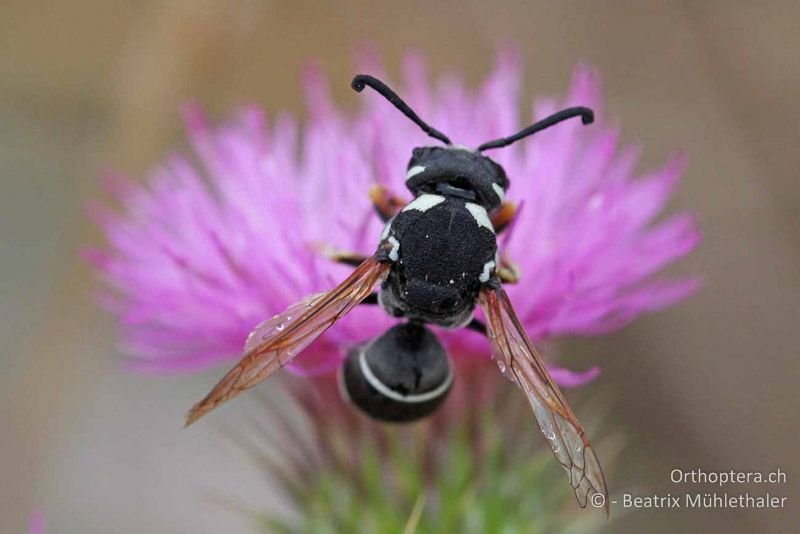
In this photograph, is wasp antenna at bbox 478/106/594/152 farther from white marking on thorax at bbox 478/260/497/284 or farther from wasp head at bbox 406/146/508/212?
white marking on thorax at bbox 478/260/497/284

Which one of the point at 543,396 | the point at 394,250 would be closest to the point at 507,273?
the point at 394,250

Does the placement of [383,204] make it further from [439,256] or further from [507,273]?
[439,256]

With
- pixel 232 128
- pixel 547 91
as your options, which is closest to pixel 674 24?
pixel 547 91

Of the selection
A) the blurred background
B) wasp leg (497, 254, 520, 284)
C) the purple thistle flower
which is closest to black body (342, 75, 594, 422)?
wasp leg (497, 254, 520, 284)

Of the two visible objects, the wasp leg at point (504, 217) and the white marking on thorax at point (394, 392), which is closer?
the white marking on thorax at point (394, 392)

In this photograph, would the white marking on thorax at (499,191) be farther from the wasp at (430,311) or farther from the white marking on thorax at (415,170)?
the white marking on thorax at (415,170)

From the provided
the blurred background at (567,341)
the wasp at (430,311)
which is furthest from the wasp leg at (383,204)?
the blurred background at (567,341)
